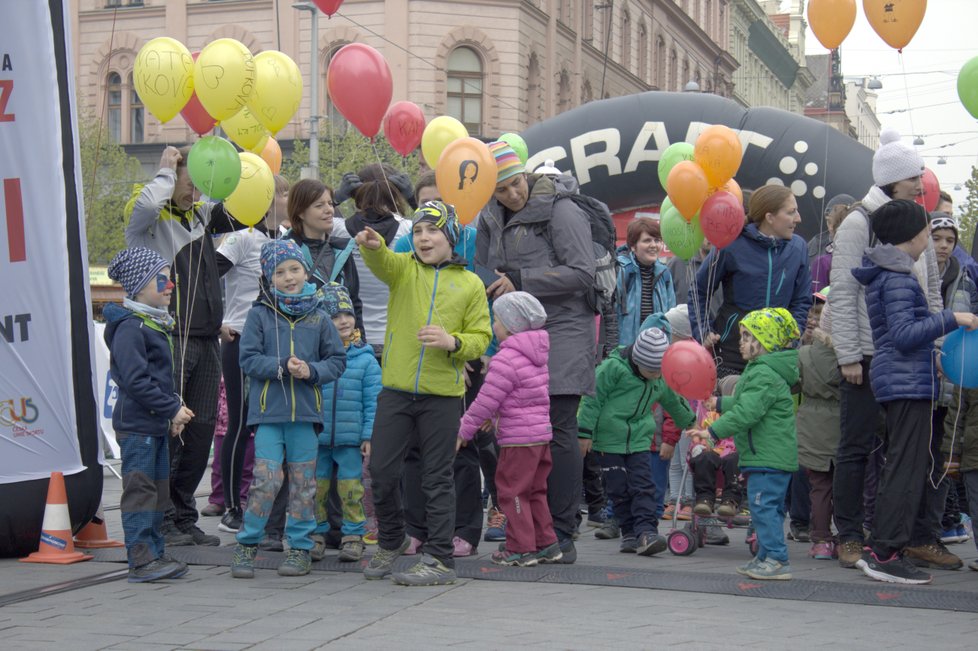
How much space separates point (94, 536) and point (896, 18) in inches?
216

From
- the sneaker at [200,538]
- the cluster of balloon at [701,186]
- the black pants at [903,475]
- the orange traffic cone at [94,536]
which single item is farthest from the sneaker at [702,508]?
the orange traffic cone at [94,536]

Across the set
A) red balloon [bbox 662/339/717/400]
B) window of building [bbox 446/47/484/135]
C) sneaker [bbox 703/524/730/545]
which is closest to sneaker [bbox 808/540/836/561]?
sneaker [bbox 703/524/730/545]

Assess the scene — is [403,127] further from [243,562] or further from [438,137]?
[243,562]

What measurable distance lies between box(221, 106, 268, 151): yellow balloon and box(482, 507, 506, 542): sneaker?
275cm

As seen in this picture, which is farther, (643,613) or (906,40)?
(906,40)

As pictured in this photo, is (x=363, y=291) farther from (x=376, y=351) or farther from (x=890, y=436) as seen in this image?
(x=890, y=436)

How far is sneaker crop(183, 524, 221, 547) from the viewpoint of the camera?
7461mm

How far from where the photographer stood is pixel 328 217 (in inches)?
295

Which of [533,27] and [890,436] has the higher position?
[533,27]

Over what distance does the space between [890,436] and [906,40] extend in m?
2.66

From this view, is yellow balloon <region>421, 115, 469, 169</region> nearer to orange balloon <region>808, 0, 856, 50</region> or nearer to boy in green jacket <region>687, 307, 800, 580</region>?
orange balloon <region>808, 0, 856, 50</region>

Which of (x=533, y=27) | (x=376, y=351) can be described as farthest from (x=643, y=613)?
(x=533, y=27)

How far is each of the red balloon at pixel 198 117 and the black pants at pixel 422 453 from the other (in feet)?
7.97

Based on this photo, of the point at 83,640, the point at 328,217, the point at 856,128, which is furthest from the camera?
the point at 856,128
